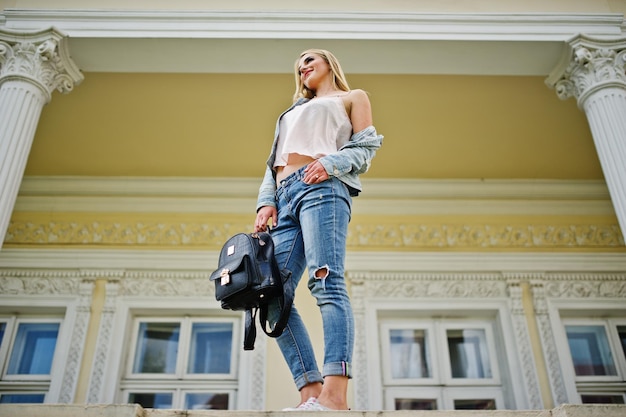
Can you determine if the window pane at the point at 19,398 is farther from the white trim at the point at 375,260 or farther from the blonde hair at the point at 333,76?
the blonde hair at the point at 333,76

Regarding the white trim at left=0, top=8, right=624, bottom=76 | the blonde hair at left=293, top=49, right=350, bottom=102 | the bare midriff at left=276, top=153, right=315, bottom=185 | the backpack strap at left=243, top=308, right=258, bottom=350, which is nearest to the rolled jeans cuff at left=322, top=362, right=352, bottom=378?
the backpack strap at left=243, top=308, right=258, bottom=350

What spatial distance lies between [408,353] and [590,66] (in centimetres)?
282

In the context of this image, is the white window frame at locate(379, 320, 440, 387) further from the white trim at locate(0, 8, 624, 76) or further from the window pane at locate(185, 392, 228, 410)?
the white trim at locate(0, 8, 624, 76)

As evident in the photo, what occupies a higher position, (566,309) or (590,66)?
(590,66)

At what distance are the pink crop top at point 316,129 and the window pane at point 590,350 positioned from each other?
3.91 meters

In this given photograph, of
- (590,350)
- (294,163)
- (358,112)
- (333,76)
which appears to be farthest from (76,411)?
(590,350)

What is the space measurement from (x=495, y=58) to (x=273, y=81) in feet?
5.98

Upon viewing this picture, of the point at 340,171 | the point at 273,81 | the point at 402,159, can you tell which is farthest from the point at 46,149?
the point at 340,171

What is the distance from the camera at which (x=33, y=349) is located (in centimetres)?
545

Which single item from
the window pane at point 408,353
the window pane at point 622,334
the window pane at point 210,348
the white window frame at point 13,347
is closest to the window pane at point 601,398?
the window pane at point 622,334

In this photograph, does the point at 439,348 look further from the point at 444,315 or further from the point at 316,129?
the point at 316,129

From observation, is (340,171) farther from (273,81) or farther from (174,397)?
(174,397)

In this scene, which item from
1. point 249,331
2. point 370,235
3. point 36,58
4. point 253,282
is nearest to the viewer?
point 253,282

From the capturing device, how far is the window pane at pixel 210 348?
5.43 metres
